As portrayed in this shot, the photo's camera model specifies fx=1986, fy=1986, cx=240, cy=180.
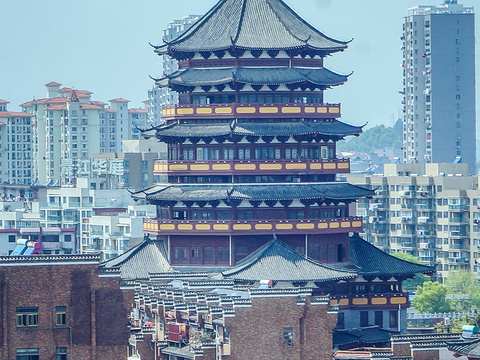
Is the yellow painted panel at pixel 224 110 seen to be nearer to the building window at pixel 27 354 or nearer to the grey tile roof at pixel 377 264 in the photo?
the grey tile roof at pixel 377 264

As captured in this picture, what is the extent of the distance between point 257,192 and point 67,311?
36.5m

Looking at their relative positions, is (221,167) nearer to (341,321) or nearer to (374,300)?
(341,321)

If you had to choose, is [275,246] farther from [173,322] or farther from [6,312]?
[6,312]

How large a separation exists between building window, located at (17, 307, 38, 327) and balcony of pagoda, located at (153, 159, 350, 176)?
3726cm

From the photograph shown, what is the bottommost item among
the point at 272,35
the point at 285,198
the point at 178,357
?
the point at 178,357

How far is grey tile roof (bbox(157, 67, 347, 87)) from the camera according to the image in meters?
143

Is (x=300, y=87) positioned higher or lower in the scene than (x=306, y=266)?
higher

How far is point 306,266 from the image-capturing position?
136 metres

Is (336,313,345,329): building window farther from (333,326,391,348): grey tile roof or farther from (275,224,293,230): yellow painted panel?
(275,224,293,230): yellow painted panel

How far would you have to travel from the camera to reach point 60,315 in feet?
350

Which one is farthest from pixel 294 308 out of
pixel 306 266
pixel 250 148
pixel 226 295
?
pixel 250 148

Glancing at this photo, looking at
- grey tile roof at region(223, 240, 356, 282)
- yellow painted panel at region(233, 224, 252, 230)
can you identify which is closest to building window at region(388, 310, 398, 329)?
grey tile roof at region(223, 240, 356, 282)

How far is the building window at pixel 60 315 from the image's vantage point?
4195 inches

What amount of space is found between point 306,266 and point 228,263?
24.1ft
